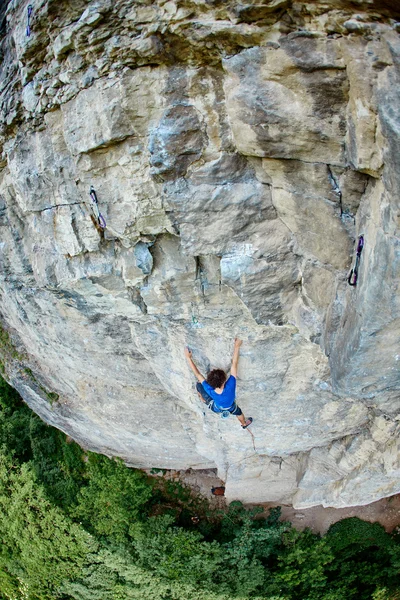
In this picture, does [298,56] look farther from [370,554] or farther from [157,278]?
[370,554]

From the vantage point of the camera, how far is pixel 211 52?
10.4ft

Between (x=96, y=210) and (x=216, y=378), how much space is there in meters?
2.30

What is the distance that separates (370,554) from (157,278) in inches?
297

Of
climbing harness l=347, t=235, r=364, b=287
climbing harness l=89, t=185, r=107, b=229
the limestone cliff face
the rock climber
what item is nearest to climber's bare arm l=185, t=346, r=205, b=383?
the rock climber

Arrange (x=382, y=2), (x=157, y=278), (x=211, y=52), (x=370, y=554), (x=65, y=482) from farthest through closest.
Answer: (x=65, y=482)
(x=370, y=554)
(x=157, y=278)
(x=211, y=52)
(x=382, y=2)

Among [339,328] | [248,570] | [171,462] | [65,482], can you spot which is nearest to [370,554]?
[248,570]

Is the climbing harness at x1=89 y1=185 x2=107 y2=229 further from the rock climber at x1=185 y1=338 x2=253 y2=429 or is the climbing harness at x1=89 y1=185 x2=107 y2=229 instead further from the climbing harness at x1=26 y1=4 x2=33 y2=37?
the rock climber at x1=185 y1=338 x2=253 y2=429

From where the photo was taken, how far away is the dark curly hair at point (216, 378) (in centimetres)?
523

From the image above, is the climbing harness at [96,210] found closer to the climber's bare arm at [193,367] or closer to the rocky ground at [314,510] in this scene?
the climber's bare arm at [193,367]

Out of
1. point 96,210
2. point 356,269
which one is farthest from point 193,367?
point 356,269

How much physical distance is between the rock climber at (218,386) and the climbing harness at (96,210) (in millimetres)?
1789

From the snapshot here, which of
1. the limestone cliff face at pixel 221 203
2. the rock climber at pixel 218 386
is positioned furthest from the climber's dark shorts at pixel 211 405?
the limestone cliff face at pixel 221 203

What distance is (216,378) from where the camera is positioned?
17.1 ft

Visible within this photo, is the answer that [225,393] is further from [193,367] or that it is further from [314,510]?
[314,510]
